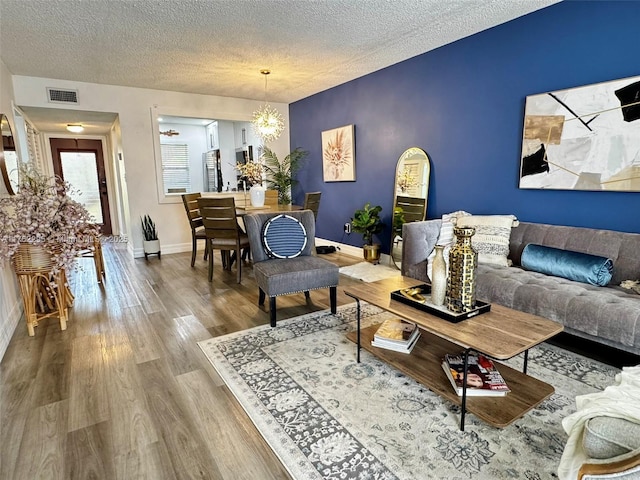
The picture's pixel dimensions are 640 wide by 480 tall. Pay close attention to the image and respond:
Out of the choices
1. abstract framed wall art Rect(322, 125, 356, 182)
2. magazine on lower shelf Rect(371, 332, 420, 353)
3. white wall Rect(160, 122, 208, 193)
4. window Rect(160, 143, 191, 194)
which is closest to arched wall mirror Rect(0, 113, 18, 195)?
magazine on lower shelf Rect(371, 332, 420, 353)

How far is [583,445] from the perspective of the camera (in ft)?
3.32

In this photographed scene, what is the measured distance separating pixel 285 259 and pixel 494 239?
185cm

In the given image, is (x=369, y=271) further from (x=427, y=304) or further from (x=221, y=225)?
(x=427, y=304)

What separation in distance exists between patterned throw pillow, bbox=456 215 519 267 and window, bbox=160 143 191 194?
715 centimetres

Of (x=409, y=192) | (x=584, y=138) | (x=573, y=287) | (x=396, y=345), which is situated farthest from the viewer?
(x=409, y=192)

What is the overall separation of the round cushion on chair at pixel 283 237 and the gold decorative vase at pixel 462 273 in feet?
5.51

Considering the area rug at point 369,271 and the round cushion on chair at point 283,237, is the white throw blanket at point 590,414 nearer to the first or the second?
the round cushion on chair at point 283,237

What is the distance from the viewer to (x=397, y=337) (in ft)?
7.02

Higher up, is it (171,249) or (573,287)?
(573,287)

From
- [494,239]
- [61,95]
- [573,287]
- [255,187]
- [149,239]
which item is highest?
[61,95]

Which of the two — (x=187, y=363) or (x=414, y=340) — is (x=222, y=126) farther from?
(x=414, y=340)

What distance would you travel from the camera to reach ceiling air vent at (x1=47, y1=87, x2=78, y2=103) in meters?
4.77

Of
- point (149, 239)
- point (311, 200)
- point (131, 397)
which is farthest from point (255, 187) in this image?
point (131, 397)

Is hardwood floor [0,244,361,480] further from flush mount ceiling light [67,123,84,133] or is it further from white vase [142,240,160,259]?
flush mount ceiling light [67,123,84,133]
